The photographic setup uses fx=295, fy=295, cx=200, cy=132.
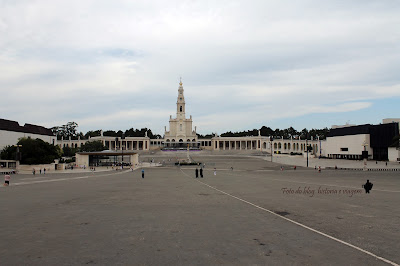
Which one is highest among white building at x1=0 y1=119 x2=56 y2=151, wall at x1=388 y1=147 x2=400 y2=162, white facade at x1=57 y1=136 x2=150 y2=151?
white building at x1=0 y1=119 x2=56 y2=151

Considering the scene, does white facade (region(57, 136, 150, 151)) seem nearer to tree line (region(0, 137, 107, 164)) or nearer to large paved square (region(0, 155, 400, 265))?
tree line (region(0, 137, 107, 164))

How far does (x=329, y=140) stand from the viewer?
105875 mm

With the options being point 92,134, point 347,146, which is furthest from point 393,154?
point 92,134

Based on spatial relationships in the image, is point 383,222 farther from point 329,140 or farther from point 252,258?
point 329,140

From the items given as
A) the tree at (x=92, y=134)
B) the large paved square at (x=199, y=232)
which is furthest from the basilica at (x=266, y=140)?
the large paved square at (x=199, y=232)

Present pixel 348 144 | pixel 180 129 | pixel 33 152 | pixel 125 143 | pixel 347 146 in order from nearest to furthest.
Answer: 1. pixel 33 152
2. pixel 348 144
3. pixel 347 146
4. pixel 125 143
5. pixel 180 129

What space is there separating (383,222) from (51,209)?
16.0 metres

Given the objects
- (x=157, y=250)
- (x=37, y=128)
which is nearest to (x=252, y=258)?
(x=157, y=250)

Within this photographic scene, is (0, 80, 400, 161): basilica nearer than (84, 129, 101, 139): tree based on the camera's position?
Yes

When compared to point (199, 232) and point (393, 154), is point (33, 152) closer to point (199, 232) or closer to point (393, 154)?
point (199, 232)

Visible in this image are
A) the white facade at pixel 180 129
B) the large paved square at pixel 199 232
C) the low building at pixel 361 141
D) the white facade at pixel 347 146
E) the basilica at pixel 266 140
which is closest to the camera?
the large paved square at pixel 199 232

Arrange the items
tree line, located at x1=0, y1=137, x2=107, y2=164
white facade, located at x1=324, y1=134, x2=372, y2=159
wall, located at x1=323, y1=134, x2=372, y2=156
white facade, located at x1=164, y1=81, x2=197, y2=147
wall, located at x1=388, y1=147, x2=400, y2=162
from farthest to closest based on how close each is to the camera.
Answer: white facade, located at x1=164, y1=81, x2=197, y2=147 < wall, located at x1=323, y1=134, x2=372, y2=156 < white facade, located at x1=324, y1=134, x2=372, y2=159 < wall, located at x1=388, y1=147, x2=400, y2=162 < tree line, located at x1=0, y1=137, x2=107, y2=164

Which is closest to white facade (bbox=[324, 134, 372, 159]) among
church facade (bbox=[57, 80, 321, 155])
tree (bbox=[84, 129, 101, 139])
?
church facade (bbox=[57, 80, 321, 155])

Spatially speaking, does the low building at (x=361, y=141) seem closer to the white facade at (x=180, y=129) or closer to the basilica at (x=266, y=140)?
the basilica at (x=266, y=140)
